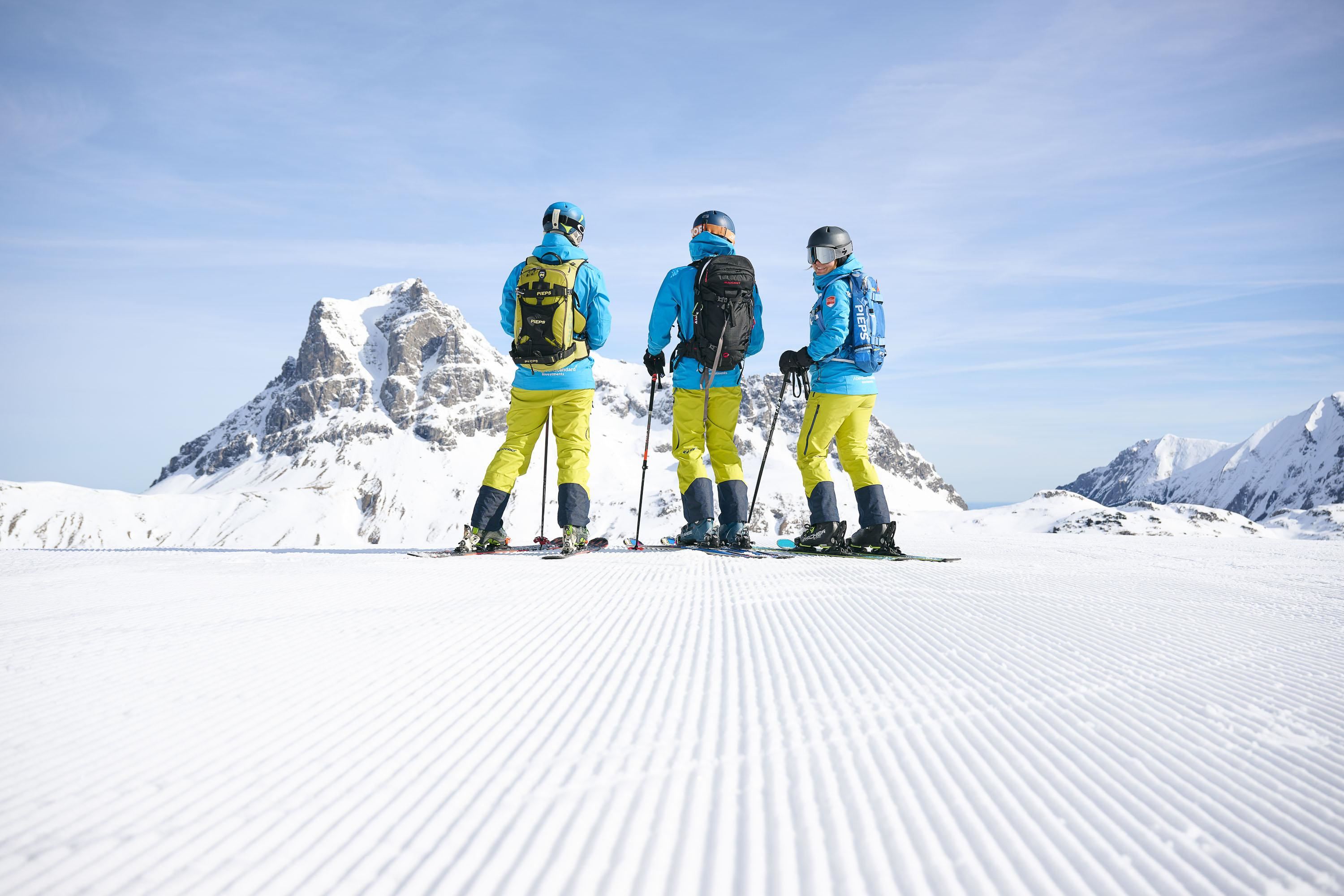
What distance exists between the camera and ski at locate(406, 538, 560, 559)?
6.23 m

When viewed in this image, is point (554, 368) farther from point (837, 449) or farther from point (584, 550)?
point (837, 449)

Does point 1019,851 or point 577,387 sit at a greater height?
point 577,387

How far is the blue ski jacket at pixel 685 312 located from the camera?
22.8 ft

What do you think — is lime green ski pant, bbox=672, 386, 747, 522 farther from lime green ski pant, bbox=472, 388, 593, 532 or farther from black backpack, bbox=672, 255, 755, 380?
lime green ski pant, bbox=472, 388, 593, 532

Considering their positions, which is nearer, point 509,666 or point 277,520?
point 509,666

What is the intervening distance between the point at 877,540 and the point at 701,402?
85.2 inches

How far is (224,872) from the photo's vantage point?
127 cm

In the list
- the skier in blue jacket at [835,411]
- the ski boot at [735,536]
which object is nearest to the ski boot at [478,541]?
the ski boot at [735,536]

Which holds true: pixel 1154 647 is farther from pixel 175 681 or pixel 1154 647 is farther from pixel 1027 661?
pixel 175 681

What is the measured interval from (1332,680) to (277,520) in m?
201

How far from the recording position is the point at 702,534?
6.93m

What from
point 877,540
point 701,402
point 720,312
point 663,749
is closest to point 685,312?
point 720,312

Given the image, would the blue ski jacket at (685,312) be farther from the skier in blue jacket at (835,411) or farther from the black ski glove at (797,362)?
the skier in blue jacket at (835,411)

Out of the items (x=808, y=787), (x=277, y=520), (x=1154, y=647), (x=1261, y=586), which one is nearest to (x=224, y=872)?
(x=808, y=787)
